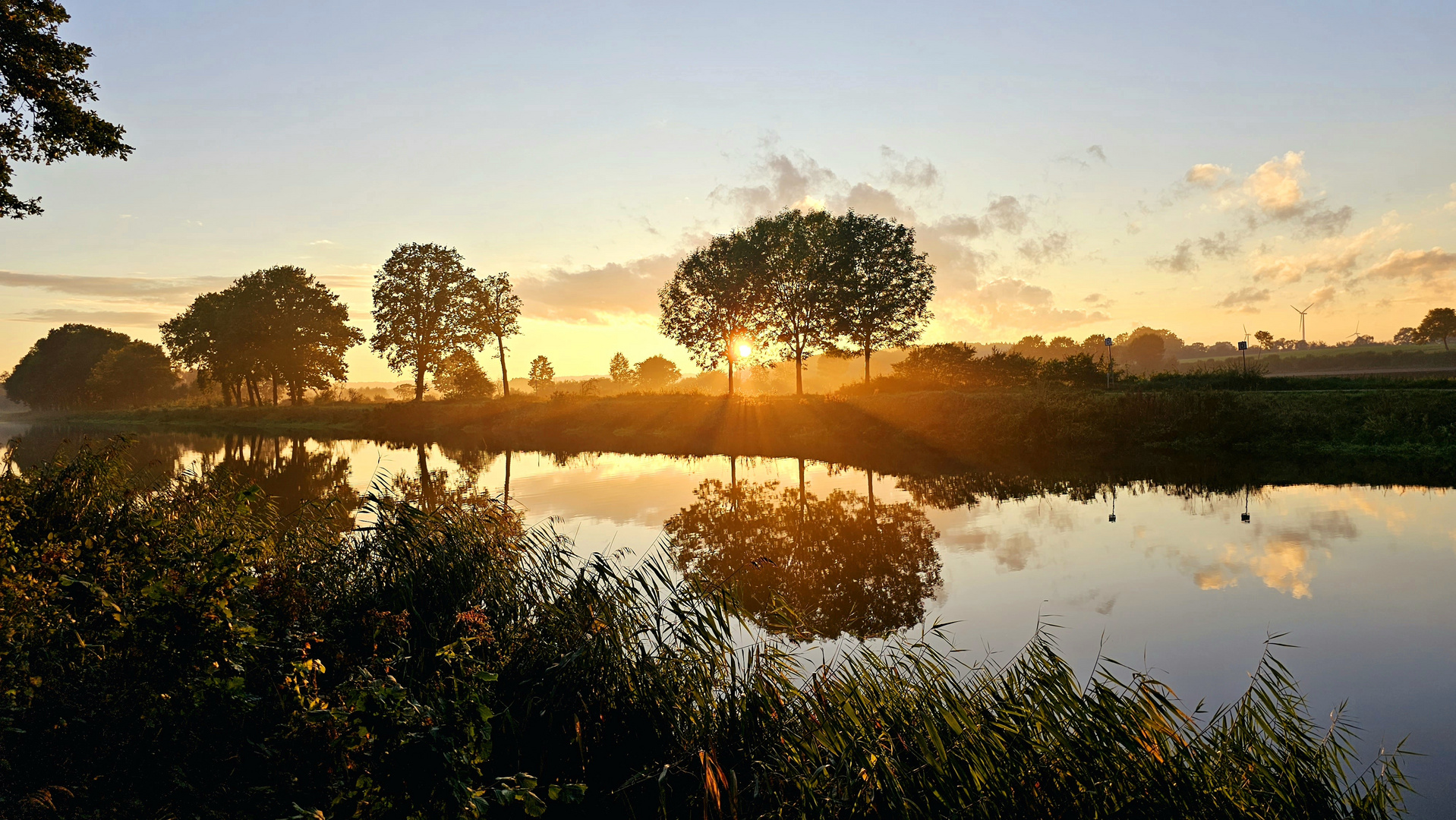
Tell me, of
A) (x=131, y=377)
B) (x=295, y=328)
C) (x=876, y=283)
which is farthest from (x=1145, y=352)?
(x=131, y=377)

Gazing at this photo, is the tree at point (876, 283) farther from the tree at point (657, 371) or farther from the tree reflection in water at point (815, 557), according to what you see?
the tree at point (657, 371)

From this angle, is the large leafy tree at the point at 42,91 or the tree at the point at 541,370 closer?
the large leafy tree at the point at 42,91

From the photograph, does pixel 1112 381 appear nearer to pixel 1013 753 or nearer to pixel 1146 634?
pixel 1146 634

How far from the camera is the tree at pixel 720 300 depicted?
5272cm

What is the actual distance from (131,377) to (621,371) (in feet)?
198

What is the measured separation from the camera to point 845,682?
6.96m

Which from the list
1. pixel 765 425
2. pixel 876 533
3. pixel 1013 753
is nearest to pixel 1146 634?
pixel 1013 753

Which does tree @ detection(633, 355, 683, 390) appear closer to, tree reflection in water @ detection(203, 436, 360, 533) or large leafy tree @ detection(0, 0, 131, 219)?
tree reflection in water @ detection(203, 436, 360, 533)

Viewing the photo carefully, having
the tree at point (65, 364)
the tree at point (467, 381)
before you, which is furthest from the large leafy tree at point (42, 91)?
the tree at point (65, 364)

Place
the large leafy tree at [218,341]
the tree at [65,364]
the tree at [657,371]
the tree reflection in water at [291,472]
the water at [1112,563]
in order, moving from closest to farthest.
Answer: the water at [1112,563] → the tree reflection in water at [291,472] → the large leafy tree at [218,341] → the tree at [65,364] → the tree at [657,371]

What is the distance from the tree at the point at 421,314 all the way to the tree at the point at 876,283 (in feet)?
105

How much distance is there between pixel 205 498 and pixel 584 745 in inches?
421

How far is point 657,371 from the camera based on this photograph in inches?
4318

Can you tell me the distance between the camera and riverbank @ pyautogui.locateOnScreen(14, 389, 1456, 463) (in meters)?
31.0
